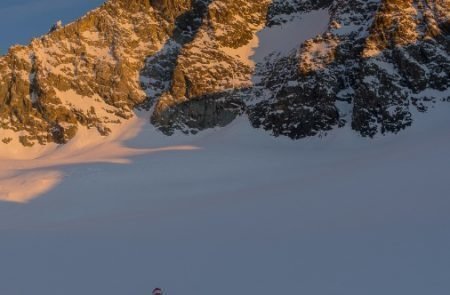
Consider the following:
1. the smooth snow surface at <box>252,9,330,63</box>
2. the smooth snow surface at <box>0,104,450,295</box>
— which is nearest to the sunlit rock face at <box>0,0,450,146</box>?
the smooth snow surface at <box>252,9,330,63</box>

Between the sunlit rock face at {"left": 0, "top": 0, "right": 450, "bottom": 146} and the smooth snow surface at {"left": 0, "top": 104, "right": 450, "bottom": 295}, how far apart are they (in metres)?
6.06

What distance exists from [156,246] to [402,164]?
17.0m

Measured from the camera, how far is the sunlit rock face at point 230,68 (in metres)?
53.6

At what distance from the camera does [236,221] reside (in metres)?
24.7

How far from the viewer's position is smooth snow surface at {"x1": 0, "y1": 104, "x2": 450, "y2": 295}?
16359mm

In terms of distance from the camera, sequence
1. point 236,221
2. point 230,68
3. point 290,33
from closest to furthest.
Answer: point 236,221 < point 230,68 < point 290,33

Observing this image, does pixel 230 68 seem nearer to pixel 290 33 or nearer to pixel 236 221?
pixel 290 33

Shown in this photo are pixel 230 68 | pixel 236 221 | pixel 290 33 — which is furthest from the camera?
pixel 290 33

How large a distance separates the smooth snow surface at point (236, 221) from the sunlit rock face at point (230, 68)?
6064mm

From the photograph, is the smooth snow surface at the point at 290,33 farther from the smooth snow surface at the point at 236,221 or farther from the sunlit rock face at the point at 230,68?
the smooth snow surface at the point at 236,221

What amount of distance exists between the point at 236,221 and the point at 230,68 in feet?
131

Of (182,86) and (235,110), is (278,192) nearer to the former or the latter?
(235,110)

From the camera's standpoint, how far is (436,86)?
2071 inches

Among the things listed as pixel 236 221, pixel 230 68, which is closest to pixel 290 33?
pixel 230 68
